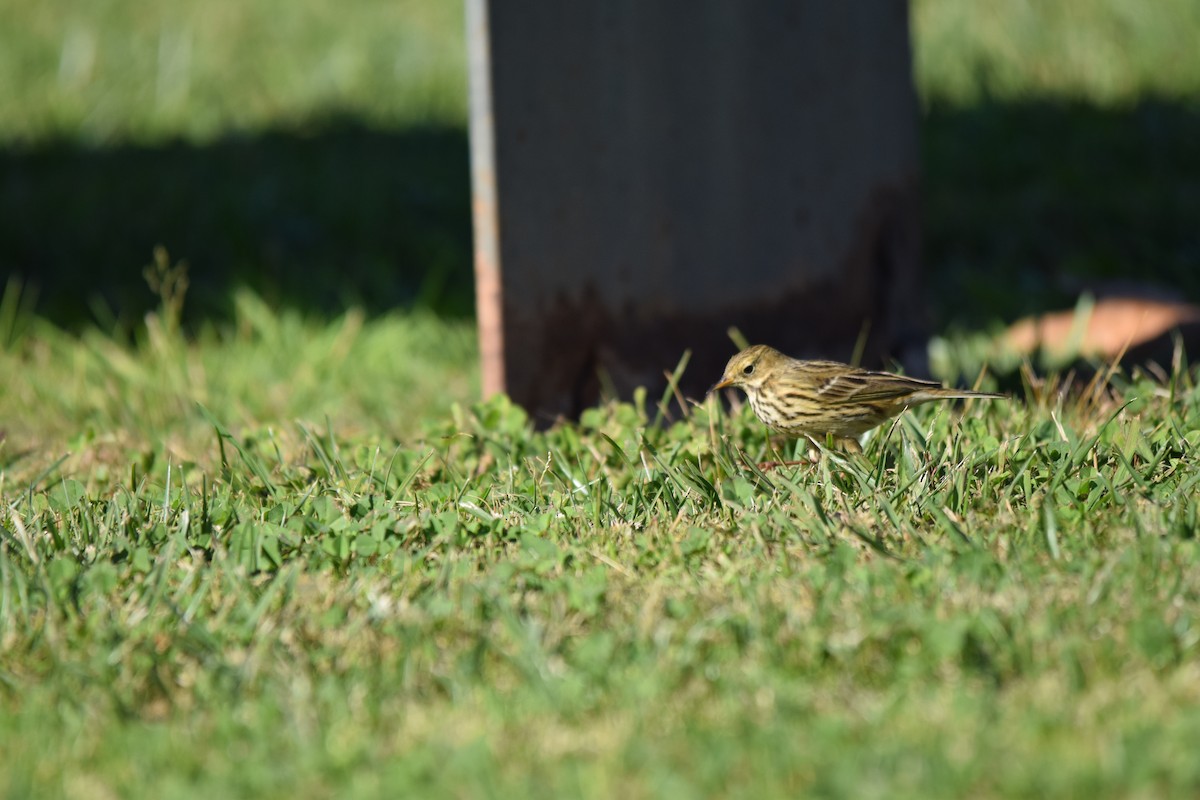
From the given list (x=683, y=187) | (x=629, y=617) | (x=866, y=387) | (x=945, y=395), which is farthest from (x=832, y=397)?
(x=683, y=187)

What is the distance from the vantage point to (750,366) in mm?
4496

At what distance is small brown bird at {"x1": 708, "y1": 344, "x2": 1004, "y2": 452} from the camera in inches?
163

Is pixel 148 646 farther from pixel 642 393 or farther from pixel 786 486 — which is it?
pixel 642 393

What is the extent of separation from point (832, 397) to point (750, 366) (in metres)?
0.37

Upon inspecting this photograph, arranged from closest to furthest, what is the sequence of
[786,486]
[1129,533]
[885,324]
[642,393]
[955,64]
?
1. [1129,533]
2. [786,486]
3. [642,393]
4. [885,324]
5. [955,64]

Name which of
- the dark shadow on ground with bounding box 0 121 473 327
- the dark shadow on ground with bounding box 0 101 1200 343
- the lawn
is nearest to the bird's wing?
the lawn

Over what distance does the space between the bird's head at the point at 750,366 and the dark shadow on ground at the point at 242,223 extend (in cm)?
276

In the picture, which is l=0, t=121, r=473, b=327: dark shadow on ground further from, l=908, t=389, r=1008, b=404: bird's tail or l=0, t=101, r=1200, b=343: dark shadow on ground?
l=908, t=389, r=1008, b=404: bird's tail

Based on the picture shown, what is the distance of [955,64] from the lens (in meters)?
10.1

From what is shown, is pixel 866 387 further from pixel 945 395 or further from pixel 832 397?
pixel 945 395

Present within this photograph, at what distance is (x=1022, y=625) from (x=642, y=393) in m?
1.88

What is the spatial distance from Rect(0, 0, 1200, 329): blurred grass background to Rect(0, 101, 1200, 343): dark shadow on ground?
0.02 meters

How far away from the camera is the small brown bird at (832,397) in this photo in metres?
4.15

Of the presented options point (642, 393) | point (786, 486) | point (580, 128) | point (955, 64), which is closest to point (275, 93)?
point (955, 64)
